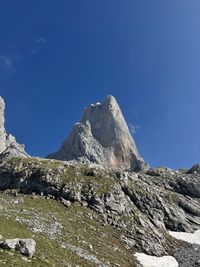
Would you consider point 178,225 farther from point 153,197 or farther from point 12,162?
point 12,162

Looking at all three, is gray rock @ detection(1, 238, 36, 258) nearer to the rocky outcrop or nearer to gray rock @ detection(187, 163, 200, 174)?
the rocky outcrop

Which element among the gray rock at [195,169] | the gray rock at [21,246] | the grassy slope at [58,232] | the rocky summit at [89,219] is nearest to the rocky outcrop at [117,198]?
the rocky summit at [89,219]

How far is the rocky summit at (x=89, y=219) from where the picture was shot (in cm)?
4644

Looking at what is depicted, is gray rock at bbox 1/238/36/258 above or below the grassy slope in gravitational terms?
below

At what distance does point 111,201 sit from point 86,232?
1999cm

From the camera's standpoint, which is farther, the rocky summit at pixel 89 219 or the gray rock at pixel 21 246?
the rocky summit at pixel 89 219

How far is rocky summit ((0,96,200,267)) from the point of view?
46.4 meters

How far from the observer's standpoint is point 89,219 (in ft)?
242

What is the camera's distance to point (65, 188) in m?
85.2

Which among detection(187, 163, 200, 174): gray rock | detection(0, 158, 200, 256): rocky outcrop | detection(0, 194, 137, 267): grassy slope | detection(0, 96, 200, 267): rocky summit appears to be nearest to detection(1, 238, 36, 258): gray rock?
detection(0, 96, 200, 267): rocky summit

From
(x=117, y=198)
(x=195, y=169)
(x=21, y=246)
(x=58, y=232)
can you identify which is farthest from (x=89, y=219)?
(x=195, y=169)

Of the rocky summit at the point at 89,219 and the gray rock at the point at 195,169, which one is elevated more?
the gray rock at the point at 195,169

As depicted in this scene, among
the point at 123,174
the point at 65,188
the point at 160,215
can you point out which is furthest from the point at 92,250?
the point at 123,174

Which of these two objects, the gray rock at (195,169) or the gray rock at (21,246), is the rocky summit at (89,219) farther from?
the gray rock at (195,169)
